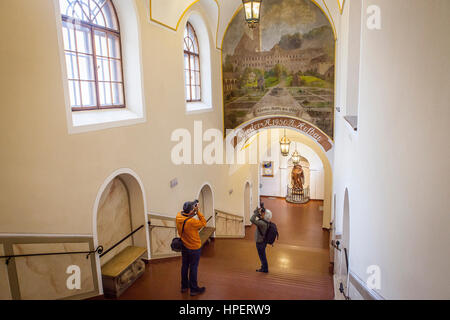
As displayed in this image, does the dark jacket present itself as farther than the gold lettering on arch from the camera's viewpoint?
No

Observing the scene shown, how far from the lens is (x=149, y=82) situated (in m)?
7.59

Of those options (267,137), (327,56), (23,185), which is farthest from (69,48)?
(267,137)

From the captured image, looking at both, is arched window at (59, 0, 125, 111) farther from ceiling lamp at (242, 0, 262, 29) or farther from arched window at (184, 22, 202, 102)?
arched window at (184, 22, 202, 102)

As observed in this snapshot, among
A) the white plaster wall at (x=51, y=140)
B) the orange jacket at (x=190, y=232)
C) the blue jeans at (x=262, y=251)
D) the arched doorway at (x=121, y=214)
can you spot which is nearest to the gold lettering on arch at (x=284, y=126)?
the white plaster wall at (x=51, y=140)

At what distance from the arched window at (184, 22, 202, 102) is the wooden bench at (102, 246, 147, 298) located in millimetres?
5471

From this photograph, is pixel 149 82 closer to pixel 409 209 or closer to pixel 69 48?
pixel 69 48

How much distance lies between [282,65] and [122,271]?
885 centimetres

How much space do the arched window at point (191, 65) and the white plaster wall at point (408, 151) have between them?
23.7ft

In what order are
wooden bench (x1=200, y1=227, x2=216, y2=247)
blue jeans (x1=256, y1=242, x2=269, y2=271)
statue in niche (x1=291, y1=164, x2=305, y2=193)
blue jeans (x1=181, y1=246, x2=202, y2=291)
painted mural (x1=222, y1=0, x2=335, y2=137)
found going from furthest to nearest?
statue in niche (x1=291, y1=164, x2=305, y2=193) → painted mural (x1=222, y1=0, x2=335, y2=137) → wooden bench (x1=200, y1=227, x2=216, y2=247) → blue jeans (x1=256, y1=242, x2=269, y2=271) → blue jeans (x1=181, y1=246, x2=202, y2=291)

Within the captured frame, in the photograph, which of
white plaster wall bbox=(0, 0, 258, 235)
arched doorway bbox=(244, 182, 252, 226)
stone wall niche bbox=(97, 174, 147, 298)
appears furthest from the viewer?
arched doorway bbox=(244, 182, 252, 226)

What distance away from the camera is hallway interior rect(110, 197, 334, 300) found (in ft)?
20.1

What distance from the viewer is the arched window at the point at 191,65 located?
33.4 feet

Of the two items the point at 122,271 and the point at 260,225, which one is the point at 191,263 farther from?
the point at 260,225

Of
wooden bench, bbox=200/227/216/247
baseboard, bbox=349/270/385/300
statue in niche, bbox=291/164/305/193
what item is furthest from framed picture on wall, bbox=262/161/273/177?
baseboard, bbox=349/270/385/300
